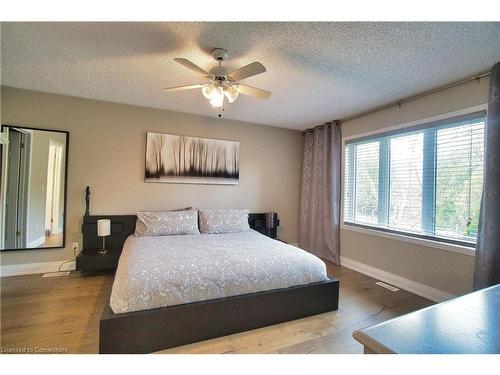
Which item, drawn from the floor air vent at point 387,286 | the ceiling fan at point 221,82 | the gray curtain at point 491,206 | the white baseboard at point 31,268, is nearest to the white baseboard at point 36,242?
the white baseboard at point 31,268

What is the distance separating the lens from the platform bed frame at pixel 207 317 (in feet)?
5.05

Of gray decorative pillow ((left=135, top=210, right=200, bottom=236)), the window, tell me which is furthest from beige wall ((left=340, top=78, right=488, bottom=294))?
gray decorative pillow ((left=135, top=210, right=200, bottom=236))

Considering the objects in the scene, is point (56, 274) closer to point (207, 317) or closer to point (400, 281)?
point (207, 317)

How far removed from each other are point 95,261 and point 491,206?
423cm

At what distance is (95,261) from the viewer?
9.41ft

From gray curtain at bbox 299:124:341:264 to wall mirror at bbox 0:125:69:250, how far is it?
384 cm

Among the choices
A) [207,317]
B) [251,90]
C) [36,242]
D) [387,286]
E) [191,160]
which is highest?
[251,90]

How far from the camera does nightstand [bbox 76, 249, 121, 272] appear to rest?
2818mm

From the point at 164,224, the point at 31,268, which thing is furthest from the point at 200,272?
the point at 31,268

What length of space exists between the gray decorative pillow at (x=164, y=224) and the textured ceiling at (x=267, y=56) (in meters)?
1.61

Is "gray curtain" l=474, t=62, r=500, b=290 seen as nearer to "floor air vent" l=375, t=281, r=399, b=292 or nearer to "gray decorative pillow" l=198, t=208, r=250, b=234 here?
"floor air vent" l=375, t=281, r=399, b=292

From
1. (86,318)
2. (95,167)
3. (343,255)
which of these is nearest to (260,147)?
(343,255)

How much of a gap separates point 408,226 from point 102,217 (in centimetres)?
410

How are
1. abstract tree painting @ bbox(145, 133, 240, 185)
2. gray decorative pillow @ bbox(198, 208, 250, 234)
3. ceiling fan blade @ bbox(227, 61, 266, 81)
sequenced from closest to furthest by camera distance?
ceiling fan blade @ bbox(227, 61, 266, 81) → gray decorative pillow @ bbox(198, 208, 250, 234) → abstract tree painting @ bbox(145, 133, 240, 185)
